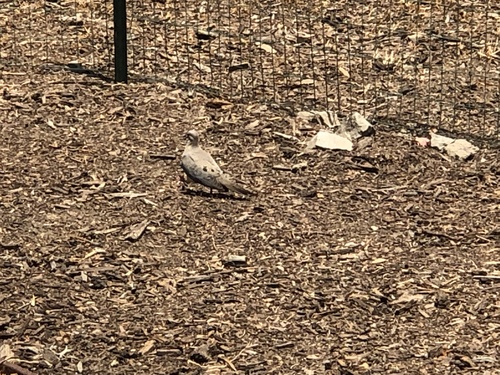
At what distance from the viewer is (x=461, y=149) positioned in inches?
268

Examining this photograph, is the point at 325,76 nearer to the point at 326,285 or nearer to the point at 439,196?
the point at 439,196

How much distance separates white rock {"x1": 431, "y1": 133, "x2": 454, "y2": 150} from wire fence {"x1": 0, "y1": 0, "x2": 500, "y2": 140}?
0.25 m

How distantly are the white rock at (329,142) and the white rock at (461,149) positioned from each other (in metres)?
0.66

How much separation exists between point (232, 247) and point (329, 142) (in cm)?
144

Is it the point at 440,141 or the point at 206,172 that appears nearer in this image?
the point at 206,172

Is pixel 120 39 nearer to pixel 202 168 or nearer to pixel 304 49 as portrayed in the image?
pixel 304 49

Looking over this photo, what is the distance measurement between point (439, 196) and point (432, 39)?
2.48 meters

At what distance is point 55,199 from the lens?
616 cm

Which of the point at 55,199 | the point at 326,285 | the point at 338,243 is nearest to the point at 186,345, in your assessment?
the point at 326,285

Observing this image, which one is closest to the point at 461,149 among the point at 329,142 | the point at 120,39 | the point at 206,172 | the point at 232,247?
the point at 329,142

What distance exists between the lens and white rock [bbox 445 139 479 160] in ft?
22.2

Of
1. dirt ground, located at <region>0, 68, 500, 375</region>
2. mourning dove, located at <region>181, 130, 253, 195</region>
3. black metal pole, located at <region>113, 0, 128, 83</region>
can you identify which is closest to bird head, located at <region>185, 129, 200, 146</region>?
mourning dove, located at <region>181, 130, 253, 195</region>

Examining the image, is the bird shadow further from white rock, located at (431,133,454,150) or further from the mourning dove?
white rock, located at (431,133,454,150)

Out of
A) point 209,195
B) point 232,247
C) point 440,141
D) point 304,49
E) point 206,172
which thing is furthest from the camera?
point 304,49
